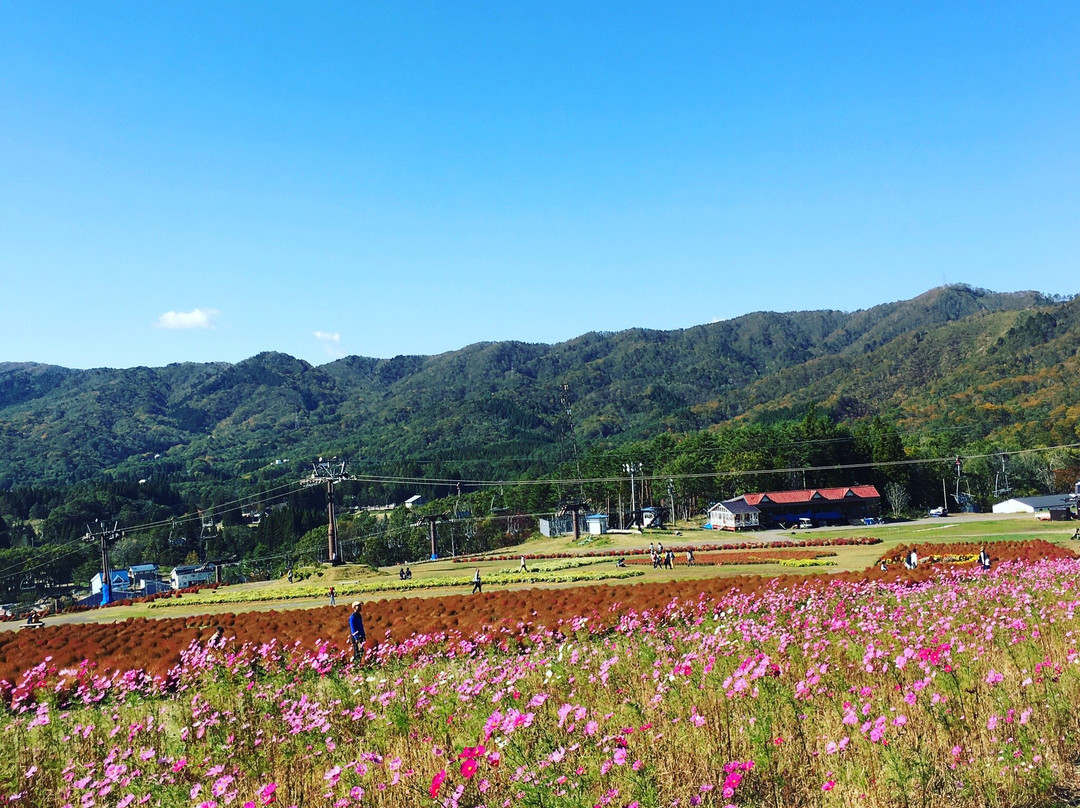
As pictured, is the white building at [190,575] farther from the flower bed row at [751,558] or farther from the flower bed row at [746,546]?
the flower bed row at [751,558]

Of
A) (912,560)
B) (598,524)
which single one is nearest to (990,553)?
(912,560)

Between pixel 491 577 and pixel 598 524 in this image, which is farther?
pixel 598 524

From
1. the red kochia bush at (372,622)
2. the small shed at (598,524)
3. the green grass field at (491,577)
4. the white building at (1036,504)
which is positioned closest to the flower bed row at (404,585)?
the green grass field at (491,577)

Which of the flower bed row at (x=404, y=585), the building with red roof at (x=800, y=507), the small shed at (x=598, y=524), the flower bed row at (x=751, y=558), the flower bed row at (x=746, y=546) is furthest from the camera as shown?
the building with red roof at (x=800, y=507)

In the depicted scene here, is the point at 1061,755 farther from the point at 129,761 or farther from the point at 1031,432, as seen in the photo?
the point at 1031,432

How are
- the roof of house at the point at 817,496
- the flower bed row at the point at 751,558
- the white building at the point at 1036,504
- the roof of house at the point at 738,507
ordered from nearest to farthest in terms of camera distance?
the flower bed row at the point at 751,558 → the white building at the point at 1036,504 → the roof of house at the point at 738,507 → the roof of house at the point at 817,496

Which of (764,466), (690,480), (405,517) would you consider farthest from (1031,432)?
(405,517)

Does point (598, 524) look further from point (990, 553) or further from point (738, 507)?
point (990, 553)

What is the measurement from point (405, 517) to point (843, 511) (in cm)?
8524

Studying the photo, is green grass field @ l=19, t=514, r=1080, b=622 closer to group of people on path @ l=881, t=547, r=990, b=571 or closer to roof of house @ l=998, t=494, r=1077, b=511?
group of people on path @ l=881, t=547, r=990, b=571

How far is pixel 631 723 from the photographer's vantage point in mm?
7840

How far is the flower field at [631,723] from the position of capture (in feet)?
20.1

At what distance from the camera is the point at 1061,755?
6.80m

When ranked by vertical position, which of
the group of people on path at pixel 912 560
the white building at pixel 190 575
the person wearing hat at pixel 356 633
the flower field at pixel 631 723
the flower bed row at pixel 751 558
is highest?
the flower field at pixel 631 723
